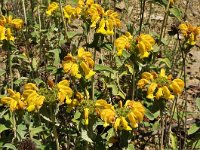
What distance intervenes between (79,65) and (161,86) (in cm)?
46

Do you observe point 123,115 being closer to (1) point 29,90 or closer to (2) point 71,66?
(2) point 71,66

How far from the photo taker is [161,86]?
2.36 metres

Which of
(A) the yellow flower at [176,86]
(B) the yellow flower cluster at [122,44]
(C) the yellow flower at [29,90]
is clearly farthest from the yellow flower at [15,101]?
(A) the yellow flower at [176,86]

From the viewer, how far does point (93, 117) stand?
2.33 m

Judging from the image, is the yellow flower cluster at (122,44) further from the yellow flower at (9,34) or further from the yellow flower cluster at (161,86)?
the yellow flower at (9,34)

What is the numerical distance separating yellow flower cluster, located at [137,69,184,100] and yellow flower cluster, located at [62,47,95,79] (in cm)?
30

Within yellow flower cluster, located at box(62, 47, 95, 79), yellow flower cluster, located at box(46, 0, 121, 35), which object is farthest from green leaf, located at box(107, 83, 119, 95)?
yellow flower cluster, located at box(62, 47, 95, 79)

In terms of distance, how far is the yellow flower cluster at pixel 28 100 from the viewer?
85.7 inches

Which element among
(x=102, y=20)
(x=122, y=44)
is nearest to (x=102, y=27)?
(x=102, y=20)

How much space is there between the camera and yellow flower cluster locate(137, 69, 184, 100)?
→ 2318mm

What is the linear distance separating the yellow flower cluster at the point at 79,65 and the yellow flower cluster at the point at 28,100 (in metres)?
0.21

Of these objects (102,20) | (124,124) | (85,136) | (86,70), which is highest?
(102,20)

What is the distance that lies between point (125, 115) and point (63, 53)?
2.62 feet

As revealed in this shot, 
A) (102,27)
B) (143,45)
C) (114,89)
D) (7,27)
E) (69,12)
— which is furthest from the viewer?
(69,12)
